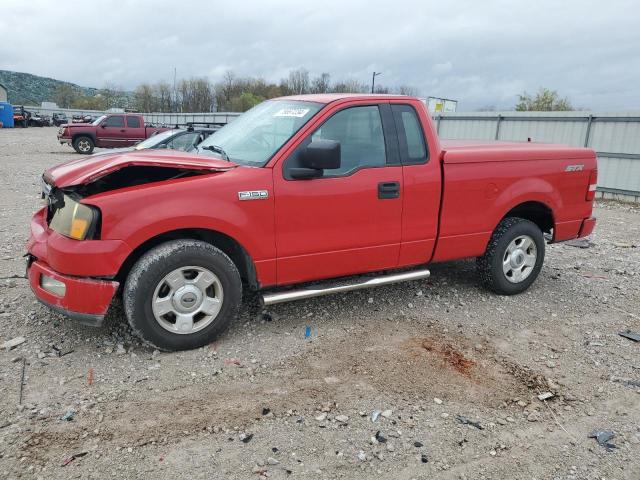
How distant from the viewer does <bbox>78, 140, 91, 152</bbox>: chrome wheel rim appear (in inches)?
873

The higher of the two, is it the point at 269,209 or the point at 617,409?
the point at 269,209

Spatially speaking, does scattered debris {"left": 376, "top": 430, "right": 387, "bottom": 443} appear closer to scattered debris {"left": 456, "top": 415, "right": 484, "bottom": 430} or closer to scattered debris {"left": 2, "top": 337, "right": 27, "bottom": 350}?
scattered debris {"left": 456, "top": 415, "right": 484, "bottom": 430}

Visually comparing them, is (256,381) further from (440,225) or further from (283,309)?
(440,225)

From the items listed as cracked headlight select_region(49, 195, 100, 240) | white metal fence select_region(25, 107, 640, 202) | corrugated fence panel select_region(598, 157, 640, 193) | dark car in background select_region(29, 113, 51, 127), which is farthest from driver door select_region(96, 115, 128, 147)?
dark car in background select_region(29, 113, 51, 127)

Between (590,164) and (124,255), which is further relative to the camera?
(590,164)

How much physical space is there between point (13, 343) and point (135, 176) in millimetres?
1607

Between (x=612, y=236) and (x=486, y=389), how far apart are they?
21.3 ft

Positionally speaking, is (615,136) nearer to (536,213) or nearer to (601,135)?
(601,135)

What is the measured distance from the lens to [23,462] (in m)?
2.72

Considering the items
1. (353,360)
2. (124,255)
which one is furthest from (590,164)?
(124,255)

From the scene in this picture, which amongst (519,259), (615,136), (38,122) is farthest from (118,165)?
(38,122)

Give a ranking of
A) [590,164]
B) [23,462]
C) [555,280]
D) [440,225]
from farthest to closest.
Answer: [555,280]
[590,164]
[440,225]
[23,462]

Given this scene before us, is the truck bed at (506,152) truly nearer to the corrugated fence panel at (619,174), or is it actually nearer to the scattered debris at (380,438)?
the scattered debris at (380,438)

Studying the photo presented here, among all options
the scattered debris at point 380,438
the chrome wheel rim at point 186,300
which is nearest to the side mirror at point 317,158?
the chrome wheel rim at point 186,300
